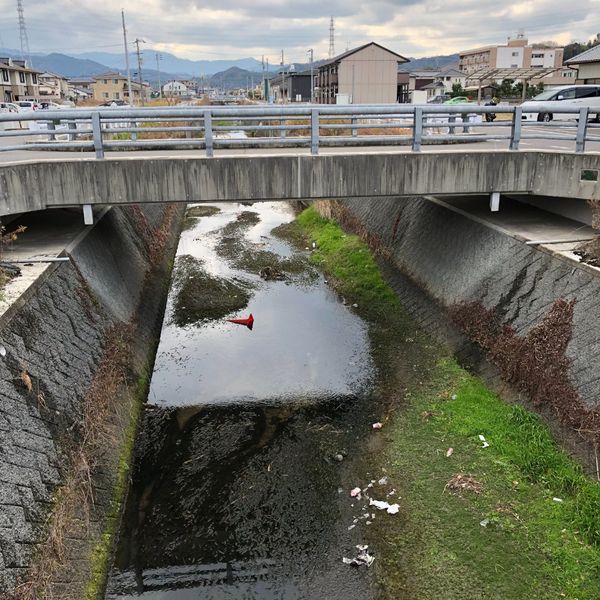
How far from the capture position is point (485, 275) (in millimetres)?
14352

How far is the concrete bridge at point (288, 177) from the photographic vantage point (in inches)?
489

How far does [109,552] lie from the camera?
28.4 feet

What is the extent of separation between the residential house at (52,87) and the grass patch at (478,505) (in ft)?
336

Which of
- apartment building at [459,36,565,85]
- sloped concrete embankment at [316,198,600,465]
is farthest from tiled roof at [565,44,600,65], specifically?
apartment building at [459,36,565,85]

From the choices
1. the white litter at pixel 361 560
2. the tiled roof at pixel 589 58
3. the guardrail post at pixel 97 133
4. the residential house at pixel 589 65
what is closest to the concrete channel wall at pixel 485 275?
the white litter at pixel 361 560

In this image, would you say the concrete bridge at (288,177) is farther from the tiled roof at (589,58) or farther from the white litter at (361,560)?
the tiled roof at (589,58)

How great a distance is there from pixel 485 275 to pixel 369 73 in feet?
188

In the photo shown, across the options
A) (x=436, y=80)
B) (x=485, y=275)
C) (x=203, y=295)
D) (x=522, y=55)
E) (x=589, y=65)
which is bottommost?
(x=203, y=295)

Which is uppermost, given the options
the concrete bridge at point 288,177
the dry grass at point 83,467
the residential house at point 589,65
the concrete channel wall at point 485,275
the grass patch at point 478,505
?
the residential house at point 589,65

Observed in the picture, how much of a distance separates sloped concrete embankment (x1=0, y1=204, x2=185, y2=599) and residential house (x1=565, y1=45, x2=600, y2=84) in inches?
1595

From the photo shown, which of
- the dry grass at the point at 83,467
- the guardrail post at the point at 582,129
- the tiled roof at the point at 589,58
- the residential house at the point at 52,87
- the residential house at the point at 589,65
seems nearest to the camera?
the dry grass at the point at 83,467

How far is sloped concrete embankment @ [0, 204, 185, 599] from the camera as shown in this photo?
730 cm

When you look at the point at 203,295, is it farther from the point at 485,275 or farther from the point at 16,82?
the point at 16,82

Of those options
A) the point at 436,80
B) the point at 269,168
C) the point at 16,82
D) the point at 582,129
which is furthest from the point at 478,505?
the point at 436,80
